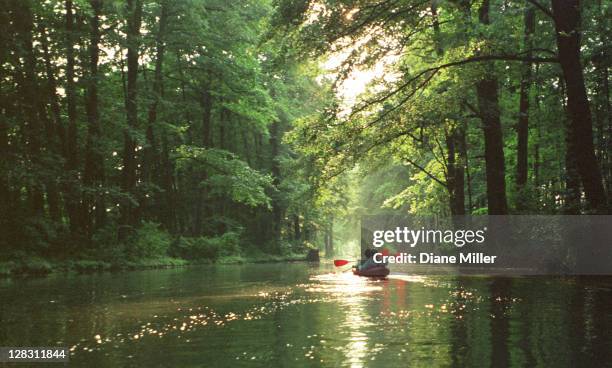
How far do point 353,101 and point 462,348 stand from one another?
11391 mm

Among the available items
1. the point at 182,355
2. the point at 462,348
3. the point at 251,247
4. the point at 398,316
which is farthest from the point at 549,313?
the point at 251,247

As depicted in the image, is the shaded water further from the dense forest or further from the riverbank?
the riverbank

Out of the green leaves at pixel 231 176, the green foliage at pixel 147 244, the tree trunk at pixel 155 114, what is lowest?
the green foliage at pixel 147 244

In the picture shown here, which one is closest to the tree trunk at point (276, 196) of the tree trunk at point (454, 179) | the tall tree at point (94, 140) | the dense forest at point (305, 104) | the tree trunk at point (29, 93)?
the dense forest at point (305, 104)

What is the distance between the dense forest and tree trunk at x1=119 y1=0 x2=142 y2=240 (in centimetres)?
14

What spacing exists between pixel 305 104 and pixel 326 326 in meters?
21.5

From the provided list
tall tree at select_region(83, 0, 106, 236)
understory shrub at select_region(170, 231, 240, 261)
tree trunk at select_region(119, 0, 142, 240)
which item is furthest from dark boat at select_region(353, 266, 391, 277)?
understory shrub at select_region(170, 231, 240, 261)

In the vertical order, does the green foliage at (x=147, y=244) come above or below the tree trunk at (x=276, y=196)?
below

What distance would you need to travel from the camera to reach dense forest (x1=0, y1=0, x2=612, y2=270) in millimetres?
14953

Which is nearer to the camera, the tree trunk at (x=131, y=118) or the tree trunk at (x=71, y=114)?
the tree trunk at (x=71, y=114)

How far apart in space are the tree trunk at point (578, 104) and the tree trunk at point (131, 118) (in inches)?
753

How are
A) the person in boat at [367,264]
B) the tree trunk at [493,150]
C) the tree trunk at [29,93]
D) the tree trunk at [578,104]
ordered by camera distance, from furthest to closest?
1. the tree trunk at [29,93]
2. the tree trunk at [493,150]
3. the person in boat at [367,264]
4. the tree trunk at [578,104]

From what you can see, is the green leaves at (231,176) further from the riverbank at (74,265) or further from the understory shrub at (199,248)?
the riverbank at (74,265)

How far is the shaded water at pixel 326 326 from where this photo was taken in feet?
19.0
